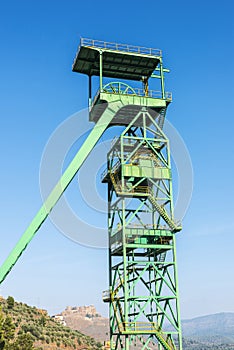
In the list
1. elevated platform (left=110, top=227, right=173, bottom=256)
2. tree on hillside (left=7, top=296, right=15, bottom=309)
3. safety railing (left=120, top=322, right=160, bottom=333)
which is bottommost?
safety railing (left=120, top=322, right=160, bottom=333)

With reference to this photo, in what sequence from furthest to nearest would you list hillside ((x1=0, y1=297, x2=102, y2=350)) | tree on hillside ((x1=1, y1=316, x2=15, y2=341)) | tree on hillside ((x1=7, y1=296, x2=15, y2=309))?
tree on hillside ((x1=7, y1=296, x2=15, y2=309)) < hillside ((x1=0, y1=297, x2=102, y2=350)) < tree on hillside ((x1=1, y1=316, x2=15, y2=341))

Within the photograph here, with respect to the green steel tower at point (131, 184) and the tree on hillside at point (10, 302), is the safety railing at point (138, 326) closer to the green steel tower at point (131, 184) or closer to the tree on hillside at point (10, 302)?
the green steel tower at point (131, 184)

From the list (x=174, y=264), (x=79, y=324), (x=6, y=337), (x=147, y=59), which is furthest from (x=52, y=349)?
(x=79, y=324)

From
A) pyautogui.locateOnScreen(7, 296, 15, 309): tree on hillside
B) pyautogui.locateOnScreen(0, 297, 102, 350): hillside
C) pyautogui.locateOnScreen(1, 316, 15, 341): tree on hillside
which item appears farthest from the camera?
pyautogui.locateOnScreen(7, 296, 15, 309): tree on hillside

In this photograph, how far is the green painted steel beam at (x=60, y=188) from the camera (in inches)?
1303

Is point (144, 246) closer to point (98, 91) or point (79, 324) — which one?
point (98, 91)

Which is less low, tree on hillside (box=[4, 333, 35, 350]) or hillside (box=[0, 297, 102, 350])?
hillside (box=[0, 297, 102, 350])

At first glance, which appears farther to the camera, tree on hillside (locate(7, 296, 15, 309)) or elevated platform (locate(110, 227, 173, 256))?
tree on hillside (locate(7, 296, 15, 309))

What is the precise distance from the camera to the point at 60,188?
1380 inches

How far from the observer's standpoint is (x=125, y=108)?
3800cm

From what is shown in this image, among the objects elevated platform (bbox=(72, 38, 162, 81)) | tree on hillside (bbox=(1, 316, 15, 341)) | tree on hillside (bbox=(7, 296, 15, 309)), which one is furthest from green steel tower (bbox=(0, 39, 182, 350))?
tree on hillside (bbox=(7, 296, 15, 309))

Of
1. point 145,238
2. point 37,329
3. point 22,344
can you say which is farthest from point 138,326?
point 37,329

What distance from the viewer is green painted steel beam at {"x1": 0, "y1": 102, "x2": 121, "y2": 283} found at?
109 feet

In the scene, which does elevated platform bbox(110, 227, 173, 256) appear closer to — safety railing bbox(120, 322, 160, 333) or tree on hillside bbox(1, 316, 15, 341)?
safety railing bbox(120, 322, 160, 333)
